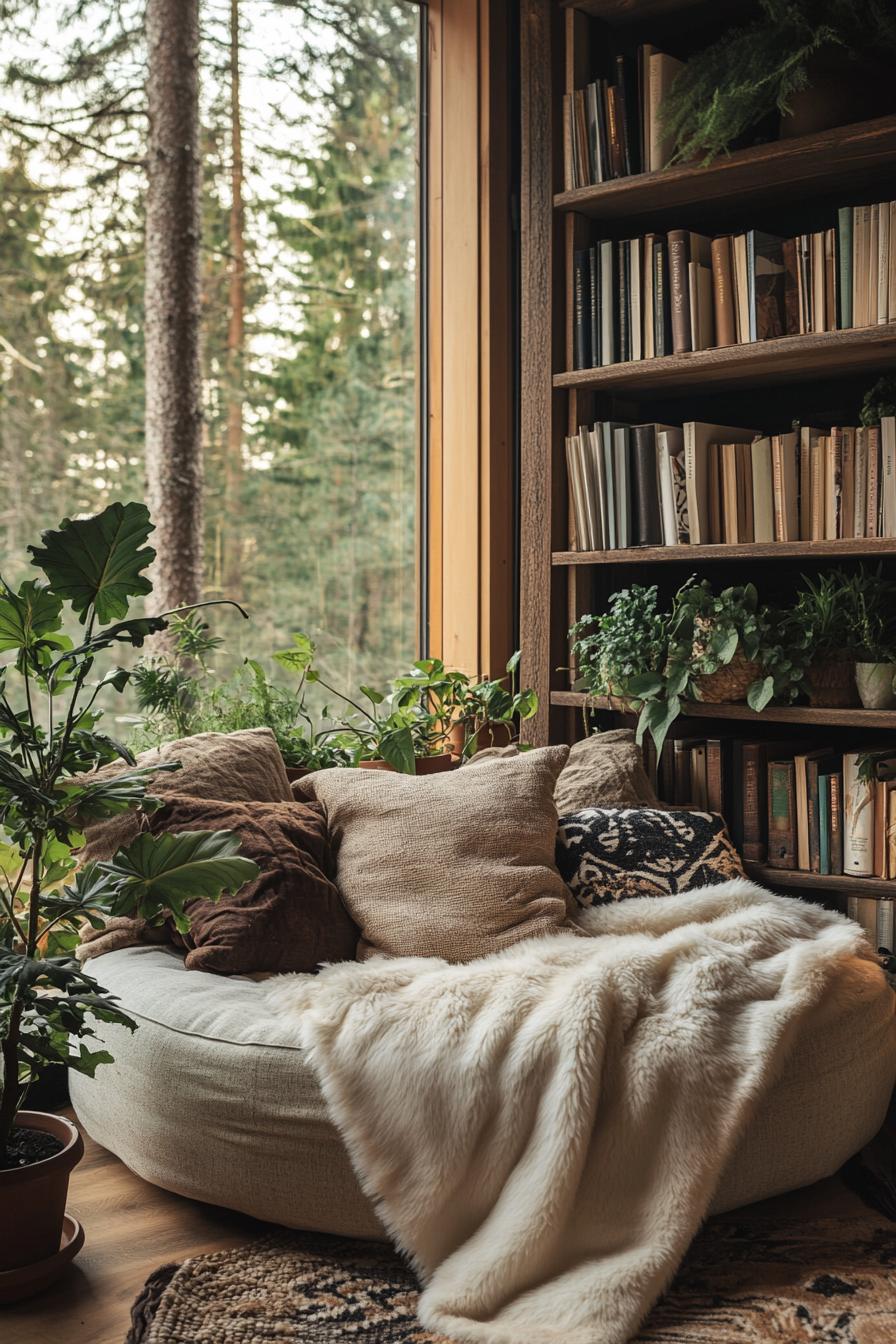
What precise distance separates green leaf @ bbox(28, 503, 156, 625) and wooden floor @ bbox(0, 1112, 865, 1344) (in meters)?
0.93

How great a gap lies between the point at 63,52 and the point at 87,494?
141cm

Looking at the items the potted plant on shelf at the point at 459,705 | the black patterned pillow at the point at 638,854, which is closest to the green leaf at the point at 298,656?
the potted plant on shelf at the point at 459,705

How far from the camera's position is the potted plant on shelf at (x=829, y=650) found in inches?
104

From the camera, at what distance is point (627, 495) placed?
291 cm

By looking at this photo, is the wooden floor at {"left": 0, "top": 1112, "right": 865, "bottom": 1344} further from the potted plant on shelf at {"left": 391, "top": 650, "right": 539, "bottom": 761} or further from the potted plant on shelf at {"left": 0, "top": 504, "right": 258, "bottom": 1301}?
the potted plant on shelf at {"left": 391, "top": 650, "right": 539, "bottom": 761}

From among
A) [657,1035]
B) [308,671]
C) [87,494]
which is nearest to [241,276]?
[87,494]

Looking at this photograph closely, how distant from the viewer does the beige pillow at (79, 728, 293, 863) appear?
7.22 feet

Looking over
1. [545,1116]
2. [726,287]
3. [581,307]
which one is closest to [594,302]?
[581,307]

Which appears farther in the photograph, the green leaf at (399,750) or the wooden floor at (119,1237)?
the green leaf at (399,750)

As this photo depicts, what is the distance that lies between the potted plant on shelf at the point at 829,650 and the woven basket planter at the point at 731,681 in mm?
126

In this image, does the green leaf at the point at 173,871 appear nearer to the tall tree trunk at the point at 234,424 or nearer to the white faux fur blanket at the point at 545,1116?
the white faux fur blanket at the point at 545,1116

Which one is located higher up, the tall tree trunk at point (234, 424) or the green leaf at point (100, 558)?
the tall tree trunk at point (234, 424)

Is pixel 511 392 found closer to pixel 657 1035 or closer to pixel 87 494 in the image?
pixel 87 494

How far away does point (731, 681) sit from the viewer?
271 centimetres
